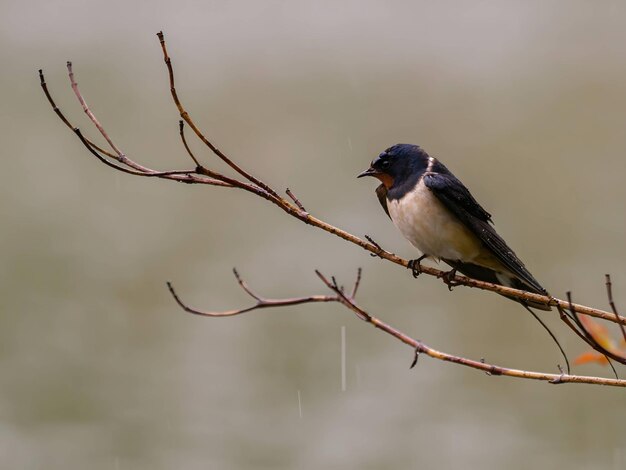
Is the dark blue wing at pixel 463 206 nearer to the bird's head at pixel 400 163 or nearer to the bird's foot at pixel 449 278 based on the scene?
the bird's head at pixel 400 163

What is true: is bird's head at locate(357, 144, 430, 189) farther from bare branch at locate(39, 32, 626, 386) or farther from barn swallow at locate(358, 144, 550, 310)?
bare branch at locate(39, 32, 626, 386)

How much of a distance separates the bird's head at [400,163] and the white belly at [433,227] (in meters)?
0.07

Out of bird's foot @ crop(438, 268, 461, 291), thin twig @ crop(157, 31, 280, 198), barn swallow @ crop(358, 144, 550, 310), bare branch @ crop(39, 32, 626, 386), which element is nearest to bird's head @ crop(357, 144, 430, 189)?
barn swallow @ crop(358, 144, 550, 310)

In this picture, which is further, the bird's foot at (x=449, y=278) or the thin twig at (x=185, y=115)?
the bird's foot at (x=449, y=278)

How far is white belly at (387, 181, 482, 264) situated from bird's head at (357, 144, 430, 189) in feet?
0.24

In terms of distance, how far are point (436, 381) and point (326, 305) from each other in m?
1.23

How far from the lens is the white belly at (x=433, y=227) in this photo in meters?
3.14

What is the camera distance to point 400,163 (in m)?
3.24

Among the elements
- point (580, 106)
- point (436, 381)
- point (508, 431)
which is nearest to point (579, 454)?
point (508, 431)

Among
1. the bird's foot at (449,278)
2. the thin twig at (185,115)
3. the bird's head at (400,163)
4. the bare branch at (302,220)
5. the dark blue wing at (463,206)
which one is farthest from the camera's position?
the bird's head at (400,163)

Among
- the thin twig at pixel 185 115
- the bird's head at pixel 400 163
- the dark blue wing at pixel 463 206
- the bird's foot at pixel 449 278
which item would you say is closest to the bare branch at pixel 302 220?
the thin twig at pixel 185 115

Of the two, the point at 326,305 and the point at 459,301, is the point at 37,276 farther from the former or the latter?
the point at 459,301

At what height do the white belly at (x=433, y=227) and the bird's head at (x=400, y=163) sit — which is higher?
the bird's head at (x=400, y=163)

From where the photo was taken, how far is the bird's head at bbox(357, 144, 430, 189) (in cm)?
323
